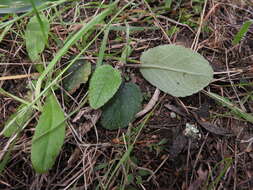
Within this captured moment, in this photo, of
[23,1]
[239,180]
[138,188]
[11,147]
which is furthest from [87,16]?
[239,180]

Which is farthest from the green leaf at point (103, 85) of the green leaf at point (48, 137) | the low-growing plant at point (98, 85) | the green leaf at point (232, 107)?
the green leaf at point (232, 107)

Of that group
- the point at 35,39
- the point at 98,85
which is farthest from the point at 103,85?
the point at 35,39

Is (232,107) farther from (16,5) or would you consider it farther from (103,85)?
(16,5)

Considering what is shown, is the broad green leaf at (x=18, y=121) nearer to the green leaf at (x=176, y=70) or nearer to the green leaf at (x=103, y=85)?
the green leaf at (x=103, y=85)

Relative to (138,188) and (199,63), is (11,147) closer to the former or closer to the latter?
(138,188)

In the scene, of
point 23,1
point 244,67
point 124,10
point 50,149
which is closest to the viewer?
point 50,149

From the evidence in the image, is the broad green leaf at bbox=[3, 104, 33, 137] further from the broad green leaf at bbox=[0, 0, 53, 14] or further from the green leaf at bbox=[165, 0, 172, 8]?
the green leaf at bbox=[165, 0, 172, 8]
